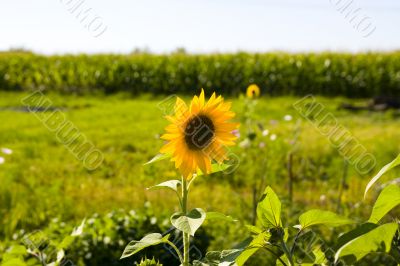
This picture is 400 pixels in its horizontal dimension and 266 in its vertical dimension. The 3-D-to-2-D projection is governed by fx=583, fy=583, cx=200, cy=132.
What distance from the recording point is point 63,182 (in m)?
5.68

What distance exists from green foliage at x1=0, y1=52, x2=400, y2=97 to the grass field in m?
3.69

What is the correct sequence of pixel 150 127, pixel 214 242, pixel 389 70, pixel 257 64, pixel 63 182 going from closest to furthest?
pixel 214 242 < pixel 63 182 < pixel 150 127 < pixel 389 70 < pixel 257 64

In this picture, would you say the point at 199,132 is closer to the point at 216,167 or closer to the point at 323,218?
the point at 216,167

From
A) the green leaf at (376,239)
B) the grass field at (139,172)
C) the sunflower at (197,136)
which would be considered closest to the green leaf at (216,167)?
the sunflower at (197,136)

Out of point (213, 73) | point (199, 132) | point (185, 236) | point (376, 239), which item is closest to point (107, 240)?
point (185, 236)

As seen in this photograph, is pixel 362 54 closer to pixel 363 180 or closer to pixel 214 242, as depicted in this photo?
pixel 363 180

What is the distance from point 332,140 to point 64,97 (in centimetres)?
856

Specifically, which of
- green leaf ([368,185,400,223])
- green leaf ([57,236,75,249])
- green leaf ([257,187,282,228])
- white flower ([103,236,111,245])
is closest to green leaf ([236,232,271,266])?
green leaf ([257,187,282,228])

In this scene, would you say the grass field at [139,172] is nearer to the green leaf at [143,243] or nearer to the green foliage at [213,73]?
the green leaf at [143,243]

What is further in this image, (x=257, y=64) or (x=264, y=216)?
(x=257, y=64)

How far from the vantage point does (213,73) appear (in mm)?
14398

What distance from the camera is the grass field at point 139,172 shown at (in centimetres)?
462

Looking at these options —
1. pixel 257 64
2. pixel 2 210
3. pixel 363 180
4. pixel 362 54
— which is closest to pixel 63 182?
pixel 2 210

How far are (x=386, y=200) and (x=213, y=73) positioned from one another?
44.6 feet
